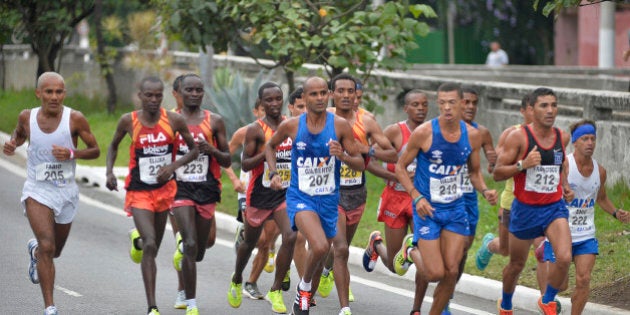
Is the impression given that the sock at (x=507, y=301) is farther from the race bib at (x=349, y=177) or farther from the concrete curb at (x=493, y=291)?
the race bib at (x=349, y=177)

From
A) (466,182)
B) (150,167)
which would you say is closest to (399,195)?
(466,182)

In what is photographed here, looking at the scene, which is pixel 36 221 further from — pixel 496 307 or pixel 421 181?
pixel 496 307

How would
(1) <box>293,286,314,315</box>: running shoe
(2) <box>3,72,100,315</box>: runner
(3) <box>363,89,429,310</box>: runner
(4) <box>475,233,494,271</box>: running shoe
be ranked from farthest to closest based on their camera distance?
(4) <box>475,233,494,271</box>: running shoe, (3) <box>363,89,429,310</box>: runner, (2) <box>3,72,100,315</box>: runner, (1) <box>293,286,314,315</box>: running shoe

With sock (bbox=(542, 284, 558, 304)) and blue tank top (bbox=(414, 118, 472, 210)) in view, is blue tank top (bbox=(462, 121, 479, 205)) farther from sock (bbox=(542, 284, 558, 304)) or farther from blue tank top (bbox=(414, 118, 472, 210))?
sock (bbox=(542, 284, 558, 304))

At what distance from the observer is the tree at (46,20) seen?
79.0 feet

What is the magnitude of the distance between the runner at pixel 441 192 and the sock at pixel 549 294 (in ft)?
2.58

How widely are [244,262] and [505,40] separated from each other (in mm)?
28904

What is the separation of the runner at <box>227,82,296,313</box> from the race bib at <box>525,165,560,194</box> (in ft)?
7.15

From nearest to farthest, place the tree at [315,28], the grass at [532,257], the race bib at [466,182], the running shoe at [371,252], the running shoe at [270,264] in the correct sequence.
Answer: the race bib at [466,182] → the running shoe at [371,252] → the grass at [532,257] → the running shoe at [270,264] → the tree at [315,28]

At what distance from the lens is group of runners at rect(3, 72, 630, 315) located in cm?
963

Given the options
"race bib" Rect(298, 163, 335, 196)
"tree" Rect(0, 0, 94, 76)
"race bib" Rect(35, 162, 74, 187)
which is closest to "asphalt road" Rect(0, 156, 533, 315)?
"race bib" Rect(35, 162, 74, 187)

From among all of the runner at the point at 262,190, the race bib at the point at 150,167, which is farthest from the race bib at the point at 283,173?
the race bib at the point at 150,167

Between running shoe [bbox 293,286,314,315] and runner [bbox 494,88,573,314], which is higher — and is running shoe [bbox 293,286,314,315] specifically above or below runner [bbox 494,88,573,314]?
below

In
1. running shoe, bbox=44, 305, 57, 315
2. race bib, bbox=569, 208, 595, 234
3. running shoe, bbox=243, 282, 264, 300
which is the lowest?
running shoe, bbox=243, 282, 264, 300
